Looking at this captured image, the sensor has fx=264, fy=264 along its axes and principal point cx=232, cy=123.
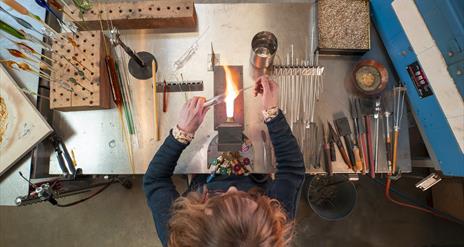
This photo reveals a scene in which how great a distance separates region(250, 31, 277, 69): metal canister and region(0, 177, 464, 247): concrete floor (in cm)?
114

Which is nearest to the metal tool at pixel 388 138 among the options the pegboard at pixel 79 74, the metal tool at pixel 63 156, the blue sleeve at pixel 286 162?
the blue sleeve at pixel 286 162

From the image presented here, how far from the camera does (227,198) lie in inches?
29.6

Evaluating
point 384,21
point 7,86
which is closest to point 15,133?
point 7,86

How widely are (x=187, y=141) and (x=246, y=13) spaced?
696mm

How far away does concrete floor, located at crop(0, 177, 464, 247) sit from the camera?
1796 mm

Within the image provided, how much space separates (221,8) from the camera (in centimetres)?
128

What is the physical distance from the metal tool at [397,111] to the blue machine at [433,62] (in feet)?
0.11

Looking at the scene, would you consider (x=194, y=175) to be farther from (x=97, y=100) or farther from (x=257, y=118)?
(x=97, y=100)

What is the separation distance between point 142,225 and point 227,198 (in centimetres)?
141

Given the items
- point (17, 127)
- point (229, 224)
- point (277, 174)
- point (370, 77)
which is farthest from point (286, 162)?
point (17, 127)

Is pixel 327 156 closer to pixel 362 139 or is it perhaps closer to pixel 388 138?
pixel 362 139

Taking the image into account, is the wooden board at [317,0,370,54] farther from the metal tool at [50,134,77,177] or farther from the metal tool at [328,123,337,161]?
the metal tool at [50,134,77,177]

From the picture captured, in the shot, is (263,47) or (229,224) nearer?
(229,224)

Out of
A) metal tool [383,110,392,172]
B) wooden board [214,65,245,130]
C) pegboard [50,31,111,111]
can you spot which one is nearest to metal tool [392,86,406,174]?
metal tool [383,110,392,172]
